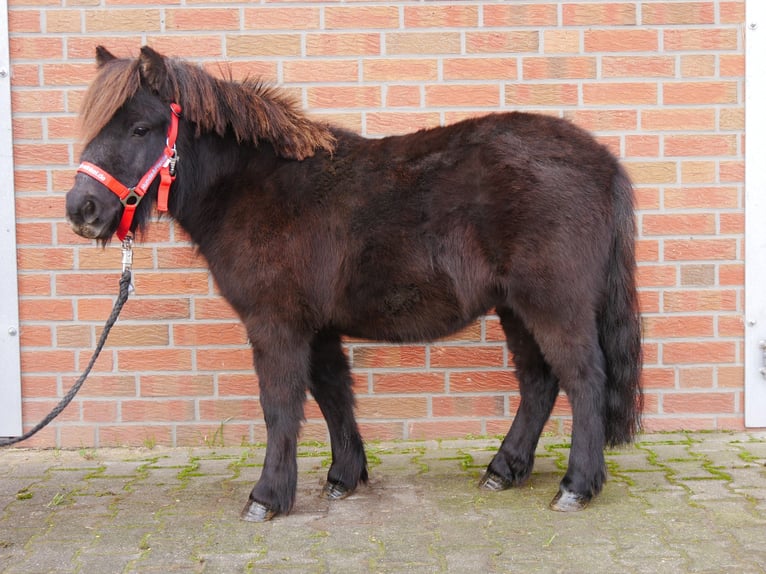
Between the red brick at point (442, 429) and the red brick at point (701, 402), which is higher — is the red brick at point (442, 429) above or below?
below

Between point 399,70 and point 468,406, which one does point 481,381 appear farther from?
point 399,70

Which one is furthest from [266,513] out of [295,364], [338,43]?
[338,43]

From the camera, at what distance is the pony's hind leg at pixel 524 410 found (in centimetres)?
408

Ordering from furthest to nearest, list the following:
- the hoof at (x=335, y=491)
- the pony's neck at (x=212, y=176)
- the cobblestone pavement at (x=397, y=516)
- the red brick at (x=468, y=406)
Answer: the red brick at (x=468, y=406) < the hoof at (x=335, y=491) < the pony's neck at (x=212, y=176) < the cobblestone pavement at (x=397, y=516)

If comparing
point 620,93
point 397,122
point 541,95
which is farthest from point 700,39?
point 397,122

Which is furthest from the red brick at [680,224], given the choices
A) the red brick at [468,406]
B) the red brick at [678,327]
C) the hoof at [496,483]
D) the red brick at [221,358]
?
the red brick at [221,358]

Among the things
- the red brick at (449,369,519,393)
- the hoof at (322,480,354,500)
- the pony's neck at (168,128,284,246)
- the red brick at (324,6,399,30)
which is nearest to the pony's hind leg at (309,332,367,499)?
the hoof at (322,480,354,500)

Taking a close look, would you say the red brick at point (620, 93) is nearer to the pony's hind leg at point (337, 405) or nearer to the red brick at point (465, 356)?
the red brick at point (465, 356)

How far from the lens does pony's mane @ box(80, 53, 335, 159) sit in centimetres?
350

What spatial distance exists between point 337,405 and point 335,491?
42 cm

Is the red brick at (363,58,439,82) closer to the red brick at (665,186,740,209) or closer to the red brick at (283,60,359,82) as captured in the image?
the red brick at (283,60,359,82)

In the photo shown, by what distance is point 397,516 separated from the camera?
3.72 meters

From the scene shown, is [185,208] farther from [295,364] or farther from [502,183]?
[502,183]

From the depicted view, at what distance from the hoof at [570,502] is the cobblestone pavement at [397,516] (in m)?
0.04
